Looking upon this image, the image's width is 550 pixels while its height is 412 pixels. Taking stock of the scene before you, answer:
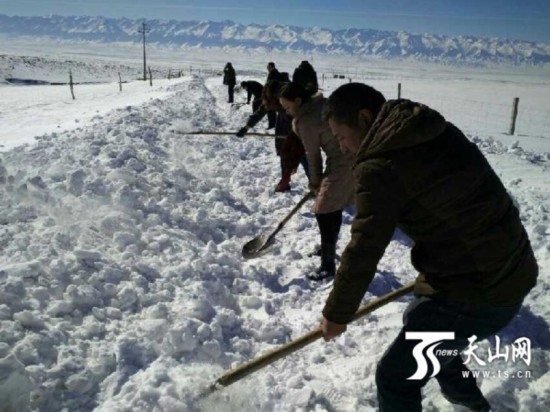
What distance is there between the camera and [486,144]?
10844 millimetres

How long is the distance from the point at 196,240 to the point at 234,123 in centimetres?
939

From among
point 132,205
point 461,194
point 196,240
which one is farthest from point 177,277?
point 461,194

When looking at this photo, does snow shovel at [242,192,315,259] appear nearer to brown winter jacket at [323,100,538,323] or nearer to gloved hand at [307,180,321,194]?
gloved hand at [307,180,321,194]

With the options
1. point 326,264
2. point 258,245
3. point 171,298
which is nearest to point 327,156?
point 326,264

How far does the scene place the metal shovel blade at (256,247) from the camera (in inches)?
194

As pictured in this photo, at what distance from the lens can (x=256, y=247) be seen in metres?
5.02

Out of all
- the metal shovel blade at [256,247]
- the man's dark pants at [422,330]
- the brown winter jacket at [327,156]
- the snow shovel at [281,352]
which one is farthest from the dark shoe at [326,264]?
the man's dark pants at [422,330]

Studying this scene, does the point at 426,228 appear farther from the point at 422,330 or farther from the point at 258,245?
the point at 258,245

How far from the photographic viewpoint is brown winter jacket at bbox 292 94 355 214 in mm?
4191

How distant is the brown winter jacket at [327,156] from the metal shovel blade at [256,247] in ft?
2.81

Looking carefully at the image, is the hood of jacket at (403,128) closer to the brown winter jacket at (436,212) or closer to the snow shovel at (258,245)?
the brown winter jacket at (436,212)

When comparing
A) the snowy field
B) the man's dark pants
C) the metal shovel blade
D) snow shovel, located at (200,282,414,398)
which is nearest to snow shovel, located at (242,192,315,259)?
the metal shovel blade

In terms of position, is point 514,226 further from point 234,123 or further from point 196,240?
point 234,123

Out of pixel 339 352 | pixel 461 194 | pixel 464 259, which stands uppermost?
pixel 461 194
